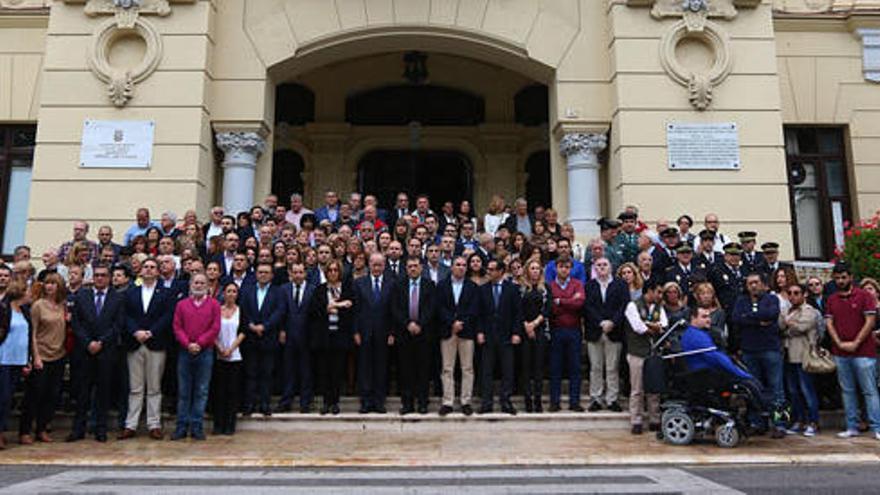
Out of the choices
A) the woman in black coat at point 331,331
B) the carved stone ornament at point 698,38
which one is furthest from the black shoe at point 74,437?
the carved stone ornament at point 698,38

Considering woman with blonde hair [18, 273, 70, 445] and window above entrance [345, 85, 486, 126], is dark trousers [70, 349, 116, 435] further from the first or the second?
window above entrance [345, 85, 486, 126]

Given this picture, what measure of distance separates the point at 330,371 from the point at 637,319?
3.78m

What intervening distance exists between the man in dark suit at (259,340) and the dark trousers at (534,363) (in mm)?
3051

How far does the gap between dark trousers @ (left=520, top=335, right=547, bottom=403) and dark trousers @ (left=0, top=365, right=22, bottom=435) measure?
5808 millimetres

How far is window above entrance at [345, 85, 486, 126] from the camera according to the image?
1641cm

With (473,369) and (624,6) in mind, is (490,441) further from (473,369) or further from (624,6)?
(624,6)

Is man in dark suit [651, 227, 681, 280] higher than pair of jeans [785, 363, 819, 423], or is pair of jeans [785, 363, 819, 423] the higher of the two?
man in dark suit [651, 227, 681, 280]

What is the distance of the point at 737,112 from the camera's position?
1214 cm

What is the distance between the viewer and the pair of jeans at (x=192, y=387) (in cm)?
795

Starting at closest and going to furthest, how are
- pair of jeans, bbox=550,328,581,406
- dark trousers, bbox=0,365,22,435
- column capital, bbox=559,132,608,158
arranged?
dark trousers, bbox=0,365,22,435, pair of jeans, bbox=550,328,581,406, column capital, bbox=559,132,608,158

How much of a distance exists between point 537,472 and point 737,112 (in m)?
8.45

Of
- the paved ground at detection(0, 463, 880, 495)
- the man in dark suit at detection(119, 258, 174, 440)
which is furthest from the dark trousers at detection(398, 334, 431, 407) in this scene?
the man in dark suit at detection(119, 258, 174, 440)

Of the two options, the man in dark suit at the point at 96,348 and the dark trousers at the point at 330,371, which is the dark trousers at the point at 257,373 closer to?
the dark trousers at the point at 330,371

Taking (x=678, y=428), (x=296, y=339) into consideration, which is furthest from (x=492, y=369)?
(x=296, y=339)
